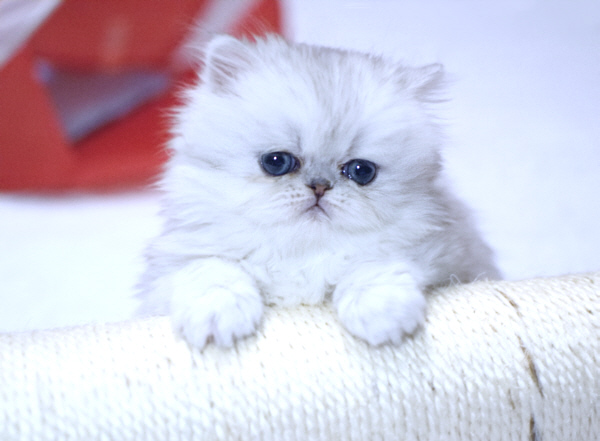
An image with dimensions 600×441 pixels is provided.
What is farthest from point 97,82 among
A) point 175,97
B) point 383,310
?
point 383,310

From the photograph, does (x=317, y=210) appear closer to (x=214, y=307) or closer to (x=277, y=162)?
(x=277, y=162)

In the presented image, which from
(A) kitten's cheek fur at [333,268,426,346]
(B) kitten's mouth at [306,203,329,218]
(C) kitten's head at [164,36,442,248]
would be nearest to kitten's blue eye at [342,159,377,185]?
(C) kitten's head at [164,36,442,248]

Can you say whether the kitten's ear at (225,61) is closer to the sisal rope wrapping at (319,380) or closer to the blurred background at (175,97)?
the sisal rope wrapping at (319,380)

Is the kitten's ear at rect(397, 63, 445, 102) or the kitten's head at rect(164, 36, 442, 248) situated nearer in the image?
the kitten's head at rect(164, 36, 442, 248)

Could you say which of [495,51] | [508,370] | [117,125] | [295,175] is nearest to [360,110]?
[295,175]

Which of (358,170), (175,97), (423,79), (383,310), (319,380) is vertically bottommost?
(175,97)

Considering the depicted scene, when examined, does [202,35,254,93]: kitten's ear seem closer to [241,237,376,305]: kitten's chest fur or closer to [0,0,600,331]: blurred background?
[241,237,376,305]: kitten's chest fur

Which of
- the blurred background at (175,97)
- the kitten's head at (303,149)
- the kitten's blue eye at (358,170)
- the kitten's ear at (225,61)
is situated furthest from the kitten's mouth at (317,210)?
the blurred background at (175,97)
